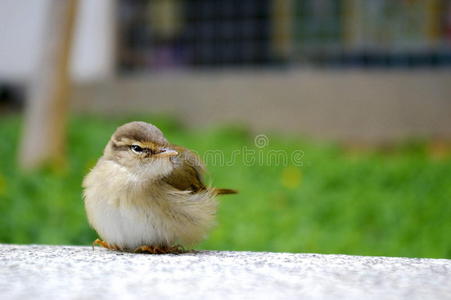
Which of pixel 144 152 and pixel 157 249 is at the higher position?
pixel 144 152

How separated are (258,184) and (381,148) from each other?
3.15 meters

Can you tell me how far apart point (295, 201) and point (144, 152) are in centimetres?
343

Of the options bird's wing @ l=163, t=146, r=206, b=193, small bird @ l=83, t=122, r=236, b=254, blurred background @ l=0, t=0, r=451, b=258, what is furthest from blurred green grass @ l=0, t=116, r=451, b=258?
small bird @ l=83, t=122, r=236, b=254

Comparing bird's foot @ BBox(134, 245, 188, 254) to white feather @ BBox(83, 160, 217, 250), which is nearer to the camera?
white feather @ BBox(83, 160, 217, 250)

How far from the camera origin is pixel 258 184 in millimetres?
6863

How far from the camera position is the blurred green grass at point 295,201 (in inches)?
200

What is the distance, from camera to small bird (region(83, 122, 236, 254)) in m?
2.98

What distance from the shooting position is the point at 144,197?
2979 mm

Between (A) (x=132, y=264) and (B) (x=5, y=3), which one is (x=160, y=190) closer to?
(A) (x=132, y=264)

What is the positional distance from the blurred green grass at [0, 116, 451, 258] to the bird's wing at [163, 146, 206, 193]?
15.7 inches

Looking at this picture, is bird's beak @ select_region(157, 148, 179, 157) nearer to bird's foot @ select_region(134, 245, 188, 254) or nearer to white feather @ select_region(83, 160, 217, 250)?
white feather @ select_region(83, 160, 217, 250)

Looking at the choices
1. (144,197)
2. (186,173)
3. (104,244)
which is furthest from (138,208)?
(104,244)

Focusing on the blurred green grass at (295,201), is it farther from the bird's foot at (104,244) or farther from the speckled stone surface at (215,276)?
the speckled stone surface at (215,276)

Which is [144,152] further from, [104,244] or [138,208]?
[104,244]
